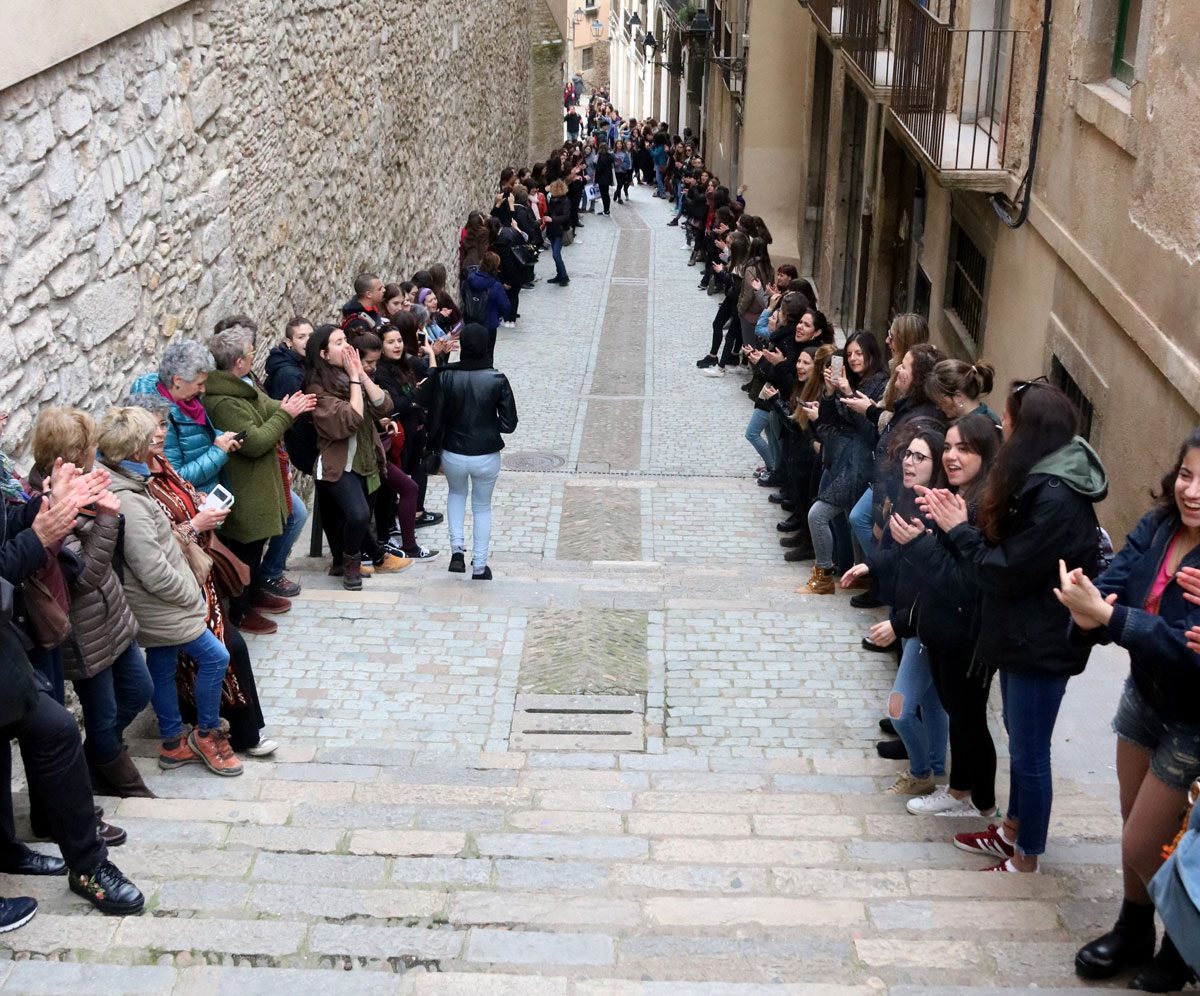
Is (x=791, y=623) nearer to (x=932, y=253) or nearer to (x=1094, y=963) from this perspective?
(x=1094, y=963)

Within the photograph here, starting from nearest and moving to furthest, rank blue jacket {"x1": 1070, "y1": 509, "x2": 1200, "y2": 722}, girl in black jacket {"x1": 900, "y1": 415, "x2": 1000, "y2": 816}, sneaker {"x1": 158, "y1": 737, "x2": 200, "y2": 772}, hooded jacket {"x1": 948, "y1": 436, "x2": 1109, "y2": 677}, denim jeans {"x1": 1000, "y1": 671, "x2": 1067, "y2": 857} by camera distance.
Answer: blue jacket {"x1": 1070, "y1": 509, "x2": 1200, "y2": 722}
hooded jacket {"x1": 948, "y1": 436, "x2": 1109, "y2": 677}
denim jeans {"x1": 1000, "y1": 671, "x2": 1067, "y2": 857}
girl in black jacket {"x1": 900, "y1": 415, "x2": 1000, "y2": 816}
sneaker {"x1": 158, "y1": 737, "x2": 200, "y2": 772}

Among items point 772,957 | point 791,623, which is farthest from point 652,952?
point 791,623

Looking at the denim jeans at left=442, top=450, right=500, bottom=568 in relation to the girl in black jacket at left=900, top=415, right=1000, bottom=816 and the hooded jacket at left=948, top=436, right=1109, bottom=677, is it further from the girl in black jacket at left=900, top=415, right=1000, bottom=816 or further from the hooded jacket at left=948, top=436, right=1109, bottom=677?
the hooded jacket at left=948, top=436, right=1109, bottom=677

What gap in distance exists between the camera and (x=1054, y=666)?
14.2ft

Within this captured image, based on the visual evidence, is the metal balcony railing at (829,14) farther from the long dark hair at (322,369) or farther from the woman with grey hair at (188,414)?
the woman with grey hair at (188,414)

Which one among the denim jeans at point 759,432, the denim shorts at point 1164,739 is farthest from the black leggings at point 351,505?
the denim shorts at point 1164,739

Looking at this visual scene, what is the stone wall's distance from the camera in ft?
18.4

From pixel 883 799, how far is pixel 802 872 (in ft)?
2.97

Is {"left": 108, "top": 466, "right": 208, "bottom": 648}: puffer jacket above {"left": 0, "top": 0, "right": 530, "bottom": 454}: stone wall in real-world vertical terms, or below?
below

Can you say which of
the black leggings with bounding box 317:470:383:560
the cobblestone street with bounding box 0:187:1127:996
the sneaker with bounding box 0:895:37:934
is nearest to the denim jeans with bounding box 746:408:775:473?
the cobblestone street with bounding box 0:187:1127:996

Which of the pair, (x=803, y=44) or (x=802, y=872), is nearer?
(x=802, y=872)

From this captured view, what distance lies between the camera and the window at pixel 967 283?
38.8 feet

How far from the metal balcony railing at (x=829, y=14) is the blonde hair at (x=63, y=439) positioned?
13.9 metres

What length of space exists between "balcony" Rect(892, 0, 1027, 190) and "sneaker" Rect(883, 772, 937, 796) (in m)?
6.20
